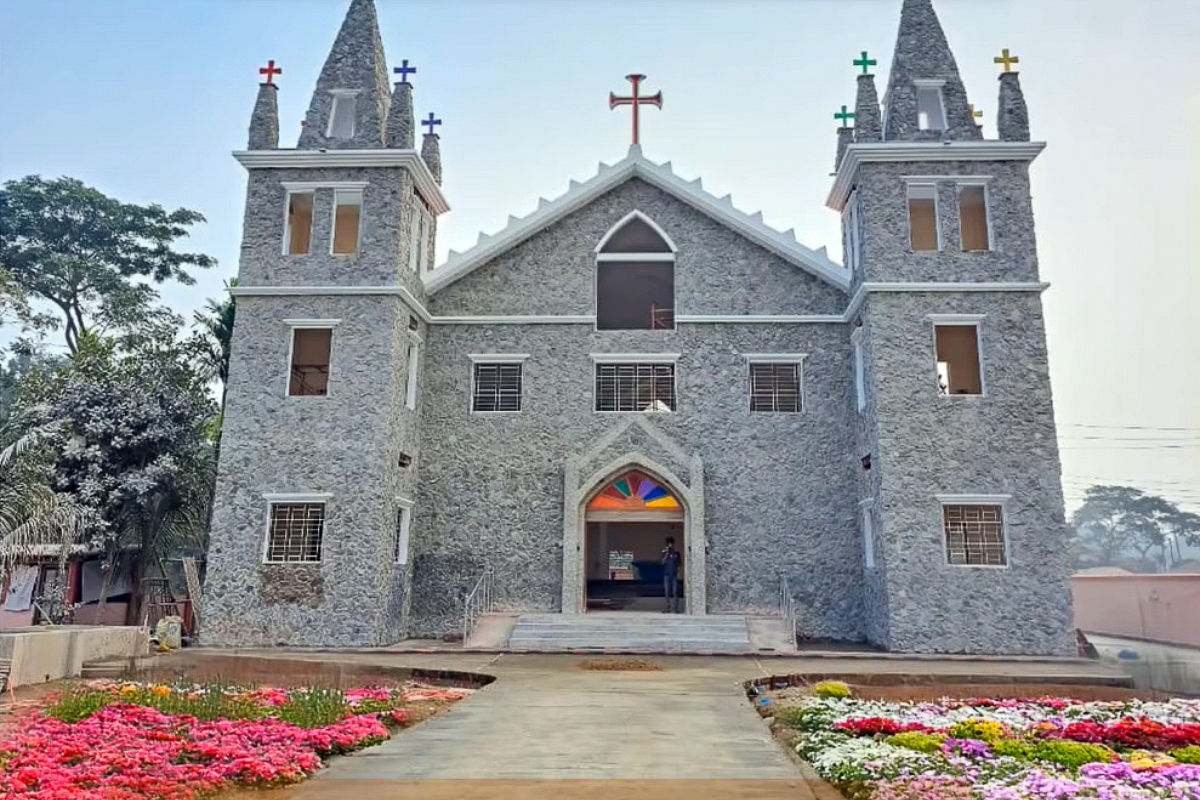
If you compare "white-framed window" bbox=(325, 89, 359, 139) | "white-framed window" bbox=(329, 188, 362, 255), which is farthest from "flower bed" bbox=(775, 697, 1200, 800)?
"white-framed window" bbox=(325, 89, 359, 139)

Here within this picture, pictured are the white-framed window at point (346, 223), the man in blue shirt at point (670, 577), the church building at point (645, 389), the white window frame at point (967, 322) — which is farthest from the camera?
the man in blue shirt at point (670, 577)

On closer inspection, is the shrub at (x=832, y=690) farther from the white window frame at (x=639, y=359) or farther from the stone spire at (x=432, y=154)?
the stone spire at (x=432, y=154)

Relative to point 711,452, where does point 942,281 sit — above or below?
above

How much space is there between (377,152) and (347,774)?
13856 millimetres

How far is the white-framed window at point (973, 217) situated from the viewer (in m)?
17.1

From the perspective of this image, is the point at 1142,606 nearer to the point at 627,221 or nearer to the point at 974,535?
the point at 974,535

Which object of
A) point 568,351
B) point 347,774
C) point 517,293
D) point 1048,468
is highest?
point 517,293

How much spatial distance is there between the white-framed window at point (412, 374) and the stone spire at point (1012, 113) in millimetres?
12301

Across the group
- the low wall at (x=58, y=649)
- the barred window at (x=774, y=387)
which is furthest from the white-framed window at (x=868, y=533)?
the low wall at (x=58, y=649)

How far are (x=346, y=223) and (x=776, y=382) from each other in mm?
9605

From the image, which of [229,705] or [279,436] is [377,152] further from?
[229,705]

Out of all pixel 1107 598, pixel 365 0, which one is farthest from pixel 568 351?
pixel 1107 598

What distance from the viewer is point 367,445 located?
1614cm

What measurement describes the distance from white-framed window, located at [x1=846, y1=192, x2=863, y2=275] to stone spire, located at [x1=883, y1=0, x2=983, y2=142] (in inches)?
59.9
